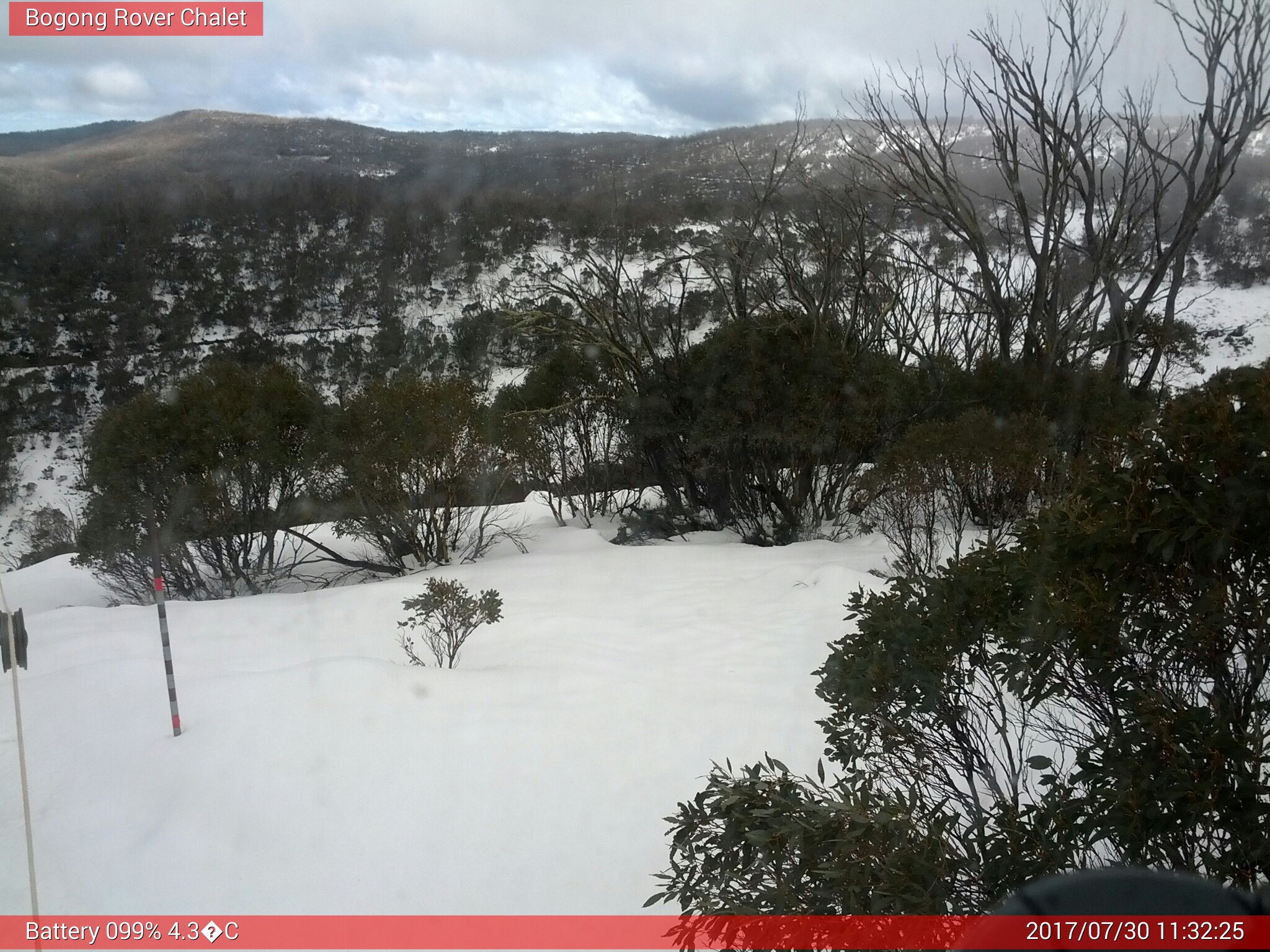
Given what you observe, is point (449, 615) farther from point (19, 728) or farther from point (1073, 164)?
point (1073, 164)

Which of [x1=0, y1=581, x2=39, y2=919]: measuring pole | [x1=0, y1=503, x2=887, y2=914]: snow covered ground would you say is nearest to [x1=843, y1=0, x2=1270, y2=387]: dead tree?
[x1=0, y1=503, x2=887, y2=914]: snow covered ground

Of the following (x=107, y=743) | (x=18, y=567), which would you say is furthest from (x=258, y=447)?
(x=107, y=743)

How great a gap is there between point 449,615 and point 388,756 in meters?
1.74

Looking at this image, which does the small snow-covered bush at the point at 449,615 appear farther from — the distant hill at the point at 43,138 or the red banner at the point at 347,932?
the distant hill at the point at 43,138

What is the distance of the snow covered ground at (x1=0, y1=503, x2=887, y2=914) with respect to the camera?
267cm

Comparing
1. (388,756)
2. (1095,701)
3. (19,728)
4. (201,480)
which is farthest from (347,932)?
(201,480)

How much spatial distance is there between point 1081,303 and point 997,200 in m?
1.96

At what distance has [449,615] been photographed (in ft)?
16.8

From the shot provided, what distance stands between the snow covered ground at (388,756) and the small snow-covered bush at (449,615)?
0.56 ft

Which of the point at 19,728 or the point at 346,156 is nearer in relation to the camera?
the point at 19,728

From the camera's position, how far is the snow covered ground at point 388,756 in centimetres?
267

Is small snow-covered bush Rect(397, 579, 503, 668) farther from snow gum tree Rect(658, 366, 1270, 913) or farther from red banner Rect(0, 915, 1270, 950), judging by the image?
snow gum tree Rect(658, 366, 1270, 913)

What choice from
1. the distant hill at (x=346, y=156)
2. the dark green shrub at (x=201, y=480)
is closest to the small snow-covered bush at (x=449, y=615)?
the distant hill at (x=346, y=156)

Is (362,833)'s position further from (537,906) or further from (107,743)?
(107,743)
